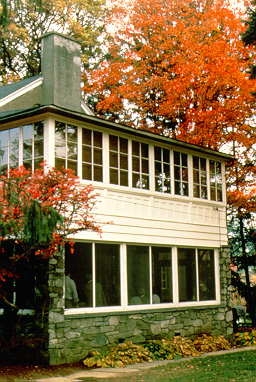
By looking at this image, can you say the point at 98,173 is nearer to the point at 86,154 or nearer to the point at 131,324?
the point at 86,154

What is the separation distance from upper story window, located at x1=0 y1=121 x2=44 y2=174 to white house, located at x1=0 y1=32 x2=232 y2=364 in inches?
1.0

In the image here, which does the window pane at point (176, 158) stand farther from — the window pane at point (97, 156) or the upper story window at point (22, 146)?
the upper story window at point (22, 146)

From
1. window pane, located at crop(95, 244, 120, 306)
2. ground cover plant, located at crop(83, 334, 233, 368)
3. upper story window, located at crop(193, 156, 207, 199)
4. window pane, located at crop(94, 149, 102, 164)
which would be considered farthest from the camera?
upper story window, located at crop(193, 156, 207, 199)

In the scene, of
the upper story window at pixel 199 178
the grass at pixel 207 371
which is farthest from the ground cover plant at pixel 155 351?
the upper story window at pixel 199 178

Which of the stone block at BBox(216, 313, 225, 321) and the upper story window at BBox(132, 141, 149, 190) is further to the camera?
the stone block at BBox(216, 313, 225, 321)

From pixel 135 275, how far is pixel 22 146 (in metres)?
4.49

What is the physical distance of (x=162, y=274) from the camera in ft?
50.8

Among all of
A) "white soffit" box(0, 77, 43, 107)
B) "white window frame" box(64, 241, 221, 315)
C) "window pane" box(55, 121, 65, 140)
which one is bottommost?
"white window frame" box(64, 241, 221, 315)

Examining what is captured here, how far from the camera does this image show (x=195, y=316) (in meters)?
16.0

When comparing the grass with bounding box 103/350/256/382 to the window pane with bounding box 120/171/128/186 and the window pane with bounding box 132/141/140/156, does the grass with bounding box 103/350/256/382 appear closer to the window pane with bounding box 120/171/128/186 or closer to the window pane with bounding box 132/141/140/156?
the window pane with bounding box 120/171/128/186

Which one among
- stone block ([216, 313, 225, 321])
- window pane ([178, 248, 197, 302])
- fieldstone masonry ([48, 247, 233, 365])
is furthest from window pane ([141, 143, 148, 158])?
stone block ([216, 313, 225, 321])

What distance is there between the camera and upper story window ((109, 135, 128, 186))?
14156mm

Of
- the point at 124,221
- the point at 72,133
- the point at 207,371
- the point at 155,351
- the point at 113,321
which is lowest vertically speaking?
the point at 207,371

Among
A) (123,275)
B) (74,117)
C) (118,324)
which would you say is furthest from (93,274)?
(74,117)
